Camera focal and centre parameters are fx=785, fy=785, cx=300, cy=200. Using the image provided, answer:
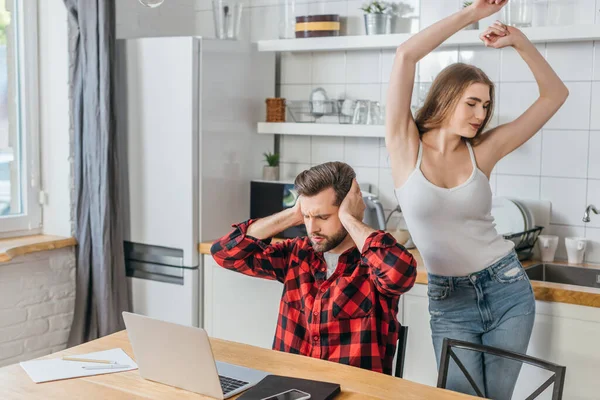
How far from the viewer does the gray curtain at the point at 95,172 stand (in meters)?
3.42

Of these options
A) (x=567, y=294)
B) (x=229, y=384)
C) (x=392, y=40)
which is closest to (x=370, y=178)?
(x=392, y=40)

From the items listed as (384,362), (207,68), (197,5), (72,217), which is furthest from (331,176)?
(197,5)

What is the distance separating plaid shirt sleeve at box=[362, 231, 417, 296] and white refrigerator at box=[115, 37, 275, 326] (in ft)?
4.99

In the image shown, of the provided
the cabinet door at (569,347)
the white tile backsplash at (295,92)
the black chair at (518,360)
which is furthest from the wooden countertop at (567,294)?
the white tile backsplash at (295,92)

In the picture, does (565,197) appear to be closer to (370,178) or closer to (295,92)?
(370,178)

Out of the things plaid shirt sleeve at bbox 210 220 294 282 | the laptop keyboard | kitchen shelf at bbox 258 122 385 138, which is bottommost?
the laptop keyboard

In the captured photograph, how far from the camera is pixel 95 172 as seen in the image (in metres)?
3.47

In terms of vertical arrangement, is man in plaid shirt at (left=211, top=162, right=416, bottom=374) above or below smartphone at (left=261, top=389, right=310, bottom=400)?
above

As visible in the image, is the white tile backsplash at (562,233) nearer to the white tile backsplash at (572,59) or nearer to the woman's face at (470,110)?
the white tile backsplash at (572,59)

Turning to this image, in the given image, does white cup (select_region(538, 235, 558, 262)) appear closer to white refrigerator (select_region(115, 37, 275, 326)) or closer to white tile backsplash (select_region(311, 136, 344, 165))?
white tile backsplash (select_region(311, 136, 344, 165))

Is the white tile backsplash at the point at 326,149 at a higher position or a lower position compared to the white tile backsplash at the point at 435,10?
lower

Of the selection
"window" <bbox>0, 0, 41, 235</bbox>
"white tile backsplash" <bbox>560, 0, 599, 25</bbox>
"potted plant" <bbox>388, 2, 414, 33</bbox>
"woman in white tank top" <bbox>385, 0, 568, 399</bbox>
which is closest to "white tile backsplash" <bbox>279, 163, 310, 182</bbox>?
"potted plant" <bbox>388, 2, 414, 33</bbox>

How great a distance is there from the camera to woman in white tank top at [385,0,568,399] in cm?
232

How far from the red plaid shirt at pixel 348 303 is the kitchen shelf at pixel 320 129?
127 centimetres
